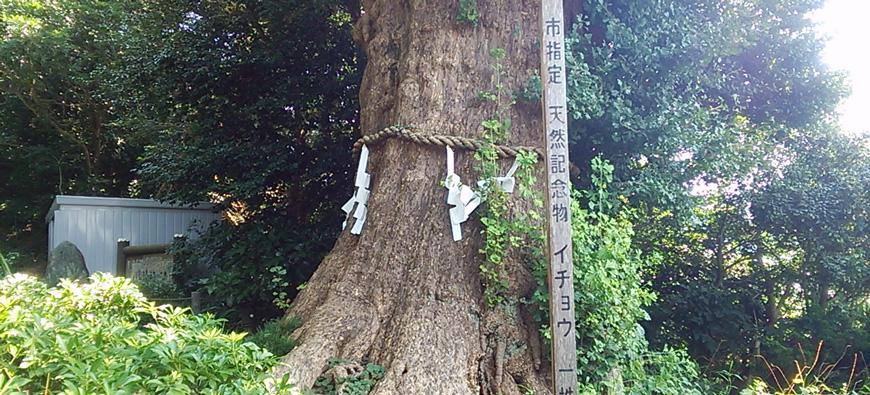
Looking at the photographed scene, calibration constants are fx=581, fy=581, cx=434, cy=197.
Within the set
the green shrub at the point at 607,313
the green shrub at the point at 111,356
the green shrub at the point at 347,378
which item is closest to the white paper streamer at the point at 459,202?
the green shrub at the point at 607,313

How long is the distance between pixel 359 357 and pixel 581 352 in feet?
4.20

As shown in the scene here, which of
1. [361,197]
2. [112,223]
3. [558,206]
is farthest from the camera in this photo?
[112,223]

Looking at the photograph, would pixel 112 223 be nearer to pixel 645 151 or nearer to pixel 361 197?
pixel 361 197

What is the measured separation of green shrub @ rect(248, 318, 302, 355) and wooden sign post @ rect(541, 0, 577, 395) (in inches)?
59.1

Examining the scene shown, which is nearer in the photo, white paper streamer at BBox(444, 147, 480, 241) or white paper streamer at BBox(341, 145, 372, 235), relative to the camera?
white paper streamer at BBox(444, 147, 480, 241)

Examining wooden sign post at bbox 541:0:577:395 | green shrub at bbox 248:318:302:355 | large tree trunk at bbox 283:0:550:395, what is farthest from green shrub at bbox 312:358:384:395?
wooden sign post at bbox 541:0:577:395

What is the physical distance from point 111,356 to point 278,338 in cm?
168

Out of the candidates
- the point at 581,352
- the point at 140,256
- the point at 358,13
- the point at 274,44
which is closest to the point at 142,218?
the point at 140,256

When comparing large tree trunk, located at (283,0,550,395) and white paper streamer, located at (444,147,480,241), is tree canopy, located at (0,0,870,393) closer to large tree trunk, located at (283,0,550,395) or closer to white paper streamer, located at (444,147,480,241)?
large tree trunk, located at (283,0,550,395)

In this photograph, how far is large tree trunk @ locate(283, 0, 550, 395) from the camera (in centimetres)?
324

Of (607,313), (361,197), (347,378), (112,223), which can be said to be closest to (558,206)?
(607,313)

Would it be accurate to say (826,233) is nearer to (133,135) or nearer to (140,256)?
(140,256)

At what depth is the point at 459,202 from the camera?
369 centimetres

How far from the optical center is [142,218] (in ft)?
26.2
